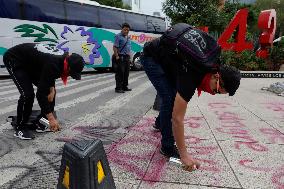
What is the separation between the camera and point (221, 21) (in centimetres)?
2320

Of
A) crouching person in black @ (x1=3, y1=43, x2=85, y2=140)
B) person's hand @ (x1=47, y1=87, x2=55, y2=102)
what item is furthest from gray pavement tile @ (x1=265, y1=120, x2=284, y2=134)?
person's hand @ (x1=47, y1=87, x2=55, y2=102)

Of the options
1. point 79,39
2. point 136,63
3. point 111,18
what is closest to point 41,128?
point 79,39

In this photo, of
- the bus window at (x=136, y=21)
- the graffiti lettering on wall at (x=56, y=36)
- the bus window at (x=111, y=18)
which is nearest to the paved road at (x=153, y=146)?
the graffiti lettering on wall at (x=56, y=36)

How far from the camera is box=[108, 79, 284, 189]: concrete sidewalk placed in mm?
2975

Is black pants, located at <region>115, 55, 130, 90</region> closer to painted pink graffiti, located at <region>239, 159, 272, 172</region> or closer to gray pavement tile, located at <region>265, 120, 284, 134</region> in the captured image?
gray pavement tile, located at <region>265, 120, 284, 134</region>

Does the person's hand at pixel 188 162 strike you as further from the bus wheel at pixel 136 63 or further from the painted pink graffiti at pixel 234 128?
the bus wheel at pixel 136 63

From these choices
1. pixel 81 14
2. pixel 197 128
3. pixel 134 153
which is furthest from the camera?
pixel 81 14

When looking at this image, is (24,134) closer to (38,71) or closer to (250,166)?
(38,71)

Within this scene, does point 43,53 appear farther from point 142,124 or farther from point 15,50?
point 142,124

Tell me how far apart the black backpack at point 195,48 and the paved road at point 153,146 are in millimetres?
994

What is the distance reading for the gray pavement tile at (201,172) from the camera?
2.97 m

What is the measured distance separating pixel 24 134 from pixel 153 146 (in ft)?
4.96

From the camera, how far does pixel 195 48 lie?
8.59 ft

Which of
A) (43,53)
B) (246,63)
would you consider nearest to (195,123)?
(43,53)
